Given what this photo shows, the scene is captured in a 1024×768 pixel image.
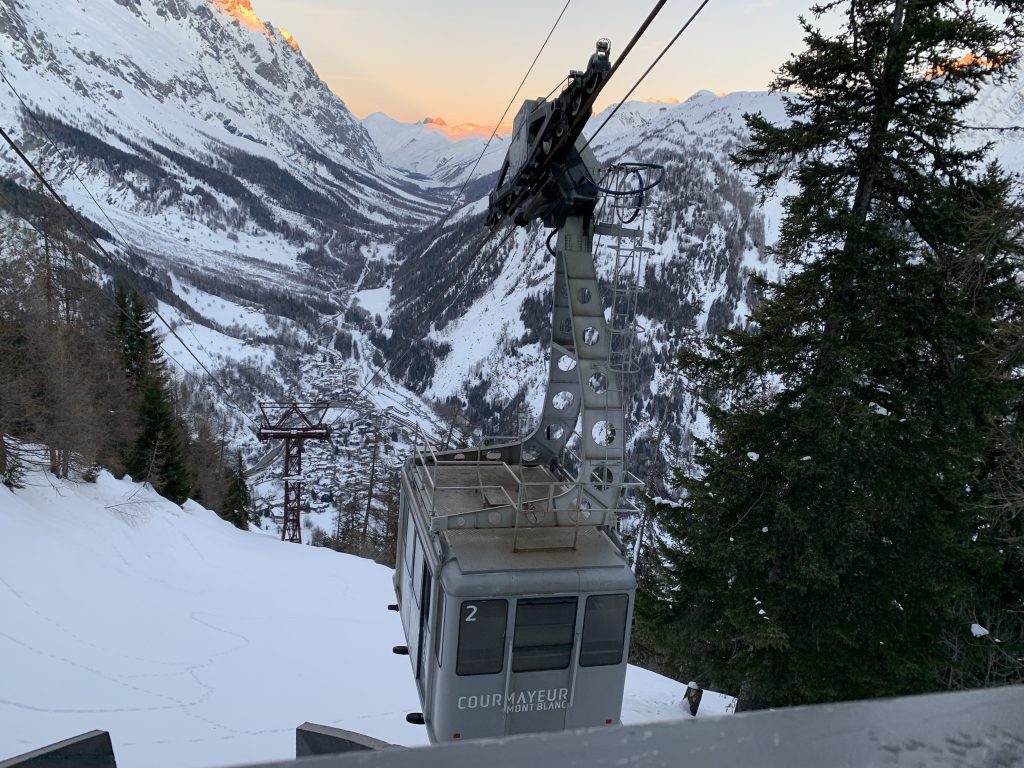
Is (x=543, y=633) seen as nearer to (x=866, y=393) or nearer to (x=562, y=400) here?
(x=562, y=400)

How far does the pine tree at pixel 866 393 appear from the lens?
9523mm

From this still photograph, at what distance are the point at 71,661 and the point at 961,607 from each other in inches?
608

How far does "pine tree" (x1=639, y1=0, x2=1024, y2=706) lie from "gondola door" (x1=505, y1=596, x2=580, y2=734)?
4.23 meters

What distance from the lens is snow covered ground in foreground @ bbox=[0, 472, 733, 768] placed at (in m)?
8.66

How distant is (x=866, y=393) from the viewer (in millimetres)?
10094

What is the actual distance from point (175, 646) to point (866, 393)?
1351 centimetres

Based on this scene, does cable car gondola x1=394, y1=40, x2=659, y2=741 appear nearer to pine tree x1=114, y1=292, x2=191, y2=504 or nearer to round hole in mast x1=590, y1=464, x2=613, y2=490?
round hole in mast x1=590, y1=464, x2=613, y2=490

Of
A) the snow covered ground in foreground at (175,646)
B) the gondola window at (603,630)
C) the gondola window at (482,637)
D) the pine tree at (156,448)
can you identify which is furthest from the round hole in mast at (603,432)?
the pine tree at (156,448)

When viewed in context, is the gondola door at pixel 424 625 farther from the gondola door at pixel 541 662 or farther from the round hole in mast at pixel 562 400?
the round hole in mast at pixel 562 400

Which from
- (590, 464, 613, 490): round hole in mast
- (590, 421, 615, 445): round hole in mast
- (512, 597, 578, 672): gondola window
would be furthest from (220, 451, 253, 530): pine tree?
(512, 597, 578, 672): gondola window

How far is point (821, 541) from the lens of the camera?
9898 millimetres

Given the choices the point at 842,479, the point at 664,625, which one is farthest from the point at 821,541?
the point at 664,625

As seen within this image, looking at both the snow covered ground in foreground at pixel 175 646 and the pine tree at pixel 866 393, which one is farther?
the pine tree at pixel 866 393

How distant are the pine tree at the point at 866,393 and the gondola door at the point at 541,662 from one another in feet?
13.9
